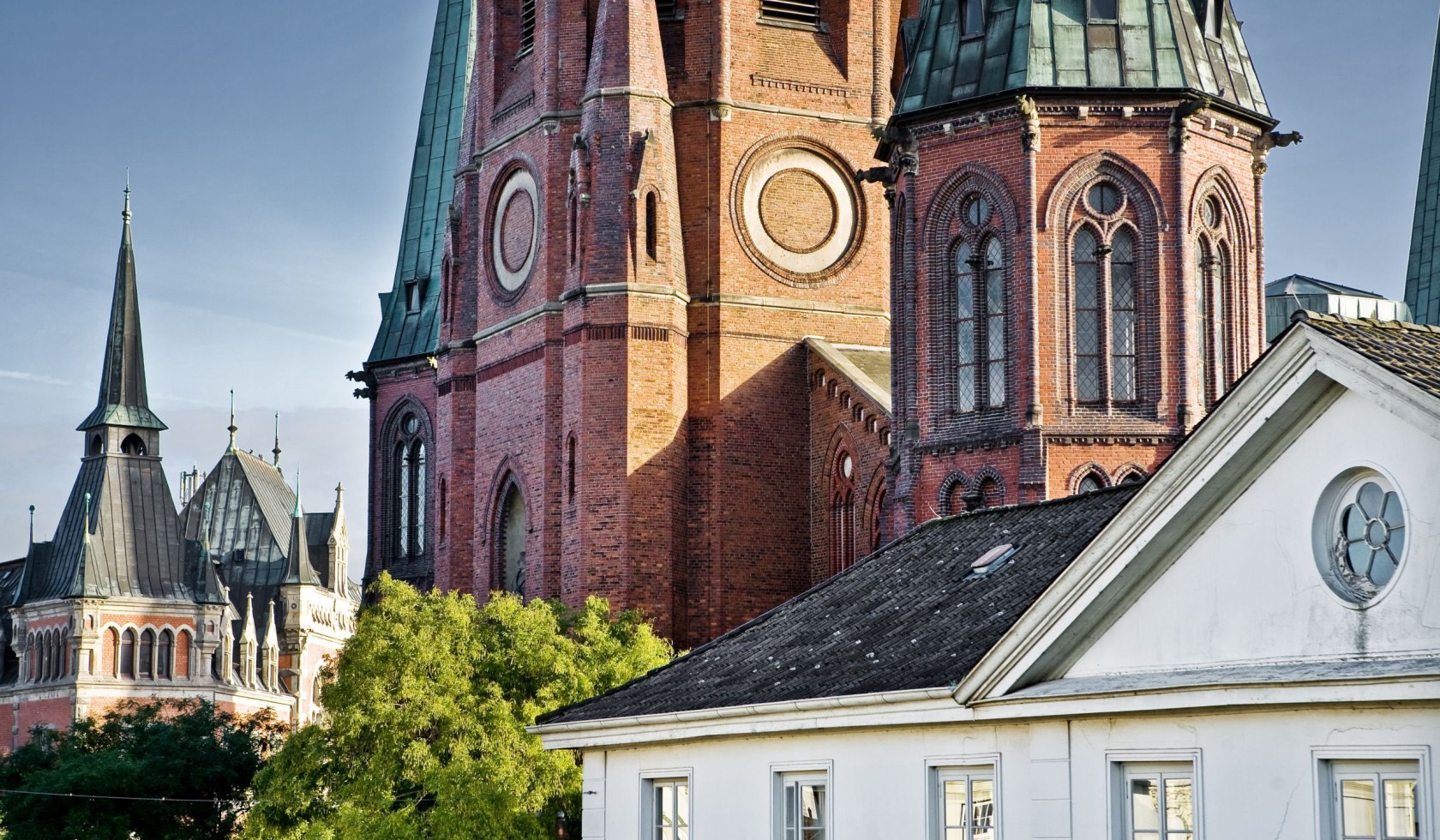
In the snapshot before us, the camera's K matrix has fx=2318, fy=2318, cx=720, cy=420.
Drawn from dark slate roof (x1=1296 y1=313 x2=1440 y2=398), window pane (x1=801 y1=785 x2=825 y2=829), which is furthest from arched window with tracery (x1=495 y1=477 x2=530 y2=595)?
dark slate roof (x1=1296 y1=313 x2=1440 y2=398)

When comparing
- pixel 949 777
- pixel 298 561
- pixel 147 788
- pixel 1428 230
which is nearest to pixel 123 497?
pixel 298 561

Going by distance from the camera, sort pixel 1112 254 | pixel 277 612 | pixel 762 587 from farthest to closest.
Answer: pixel 277 612, pixel 762 587, pixel 1112 254

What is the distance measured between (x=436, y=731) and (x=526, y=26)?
72.5ft

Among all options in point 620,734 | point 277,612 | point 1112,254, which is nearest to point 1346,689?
point 620,734

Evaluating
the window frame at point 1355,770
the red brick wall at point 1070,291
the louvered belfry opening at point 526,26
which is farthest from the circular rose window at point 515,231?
the window frame at point 1355,770

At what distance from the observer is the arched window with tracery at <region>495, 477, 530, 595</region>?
56781 mm

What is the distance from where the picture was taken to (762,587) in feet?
176

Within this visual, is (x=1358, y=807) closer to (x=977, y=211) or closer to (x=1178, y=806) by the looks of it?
(x=1178, y=806)

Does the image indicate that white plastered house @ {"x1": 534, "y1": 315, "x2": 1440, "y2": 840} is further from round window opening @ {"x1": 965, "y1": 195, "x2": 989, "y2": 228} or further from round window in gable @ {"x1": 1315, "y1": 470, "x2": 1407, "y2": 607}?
round window opening @ {"x1": 965, "y1": 195, "x2": 989, "y2": 228}

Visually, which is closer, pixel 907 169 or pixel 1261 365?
pixel 1261 365

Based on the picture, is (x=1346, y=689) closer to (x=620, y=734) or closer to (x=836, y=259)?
(x=620, y=734)

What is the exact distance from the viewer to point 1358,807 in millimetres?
15500

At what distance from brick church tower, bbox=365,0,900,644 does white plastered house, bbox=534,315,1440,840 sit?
28792 mm

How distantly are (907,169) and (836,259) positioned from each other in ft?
32.2
